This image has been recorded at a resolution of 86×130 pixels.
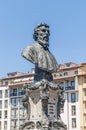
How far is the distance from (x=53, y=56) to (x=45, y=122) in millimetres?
3550

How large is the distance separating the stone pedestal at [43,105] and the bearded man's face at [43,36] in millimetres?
1920

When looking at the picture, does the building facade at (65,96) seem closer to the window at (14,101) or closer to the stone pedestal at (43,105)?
the window at (14,101)

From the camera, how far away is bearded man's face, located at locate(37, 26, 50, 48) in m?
19.6

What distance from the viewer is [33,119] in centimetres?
1877

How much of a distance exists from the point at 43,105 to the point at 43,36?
3.34m

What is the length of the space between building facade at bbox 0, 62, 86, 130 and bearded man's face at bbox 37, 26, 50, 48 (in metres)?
45.7

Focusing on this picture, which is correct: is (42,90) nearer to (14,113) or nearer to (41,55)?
(41,55)

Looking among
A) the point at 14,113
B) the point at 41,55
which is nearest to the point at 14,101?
the point at 14,113

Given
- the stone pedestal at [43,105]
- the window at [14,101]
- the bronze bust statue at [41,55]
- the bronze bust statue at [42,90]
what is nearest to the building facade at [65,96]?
the window at [14,101]

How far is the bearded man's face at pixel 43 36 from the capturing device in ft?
64.4

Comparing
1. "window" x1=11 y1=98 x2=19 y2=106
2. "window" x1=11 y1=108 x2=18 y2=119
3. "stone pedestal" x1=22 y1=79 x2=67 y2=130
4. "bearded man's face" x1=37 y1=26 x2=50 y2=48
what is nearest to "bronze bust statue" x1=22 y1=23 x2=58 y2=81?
"bearded man's face" x1=37 y1=26 x2=50 y2=48

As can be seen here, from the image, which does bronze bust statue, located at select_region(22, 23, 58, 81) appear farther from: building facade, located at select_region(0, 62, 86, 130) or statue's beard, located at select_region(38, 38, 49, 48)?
building facade, located at select_region(0, 62, 86, 130)

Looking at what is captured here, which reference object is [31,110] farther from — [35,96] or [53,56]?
[53,56]

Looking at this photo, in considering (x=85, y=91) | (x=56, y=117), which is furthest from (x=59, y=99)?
(x=85, y=91)
